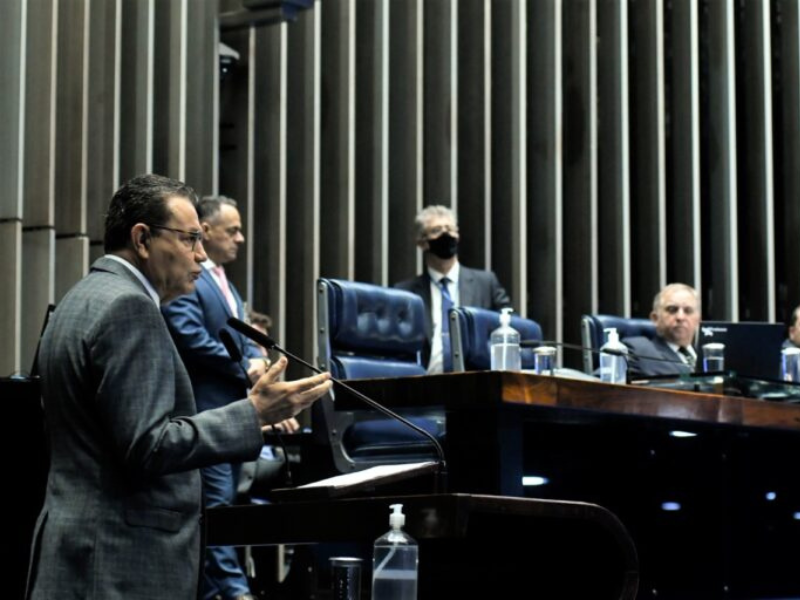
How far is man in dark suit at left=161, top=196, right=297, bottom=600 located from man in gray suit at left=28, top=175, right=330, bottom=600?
6.13 feet

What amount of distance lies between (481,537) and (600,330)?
228 centimetres

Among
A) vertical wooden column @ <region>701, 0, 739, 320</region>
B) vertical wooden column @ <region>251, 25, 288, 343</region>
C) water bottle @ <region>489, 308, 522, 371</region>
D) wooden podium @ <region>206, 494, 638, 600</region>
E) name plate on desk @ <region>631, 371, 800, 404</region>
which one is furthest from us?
vertical wooden column @ <region>701, 0, 739, 320</region>

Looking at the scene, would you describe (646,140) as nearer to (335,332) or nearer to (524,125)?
(524,125)

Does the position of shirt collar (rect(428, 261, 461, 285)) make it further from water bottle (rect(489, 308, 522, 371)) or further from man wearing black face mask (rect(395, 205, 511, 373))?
water bottle (rect(489, 308, 522, 371))

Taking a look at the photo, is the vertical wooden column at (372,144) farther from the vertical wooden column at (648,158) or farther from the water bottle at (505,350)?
the water bottle at (505,350)

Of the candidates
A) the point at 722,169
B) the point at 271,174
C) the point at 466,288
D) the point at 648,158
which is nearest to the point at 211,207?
the point at 466,288

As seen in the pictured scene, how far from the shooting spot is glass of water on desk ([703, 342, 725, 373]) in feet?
14.1

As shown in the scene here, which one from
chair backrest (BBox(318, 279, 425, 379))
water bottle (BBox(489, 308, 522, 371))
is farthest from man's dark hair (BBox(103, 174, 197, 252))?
chair backrest (BBox(318, 279, 425, 379))

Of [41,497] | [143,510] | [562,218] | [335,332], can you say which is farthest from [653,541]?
[562,218]

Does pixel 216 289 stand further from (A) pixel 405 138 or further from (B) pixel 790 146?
(B) pixel 790 146

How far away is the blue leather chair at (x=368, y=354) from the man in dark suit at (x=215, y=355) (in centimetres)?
26

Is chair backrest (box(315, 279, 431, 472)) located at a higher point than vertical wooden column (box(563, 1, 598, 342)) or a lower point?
lower

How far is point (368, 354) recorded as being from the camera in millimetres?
4766

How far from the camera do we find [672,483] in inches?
157
